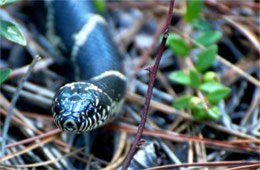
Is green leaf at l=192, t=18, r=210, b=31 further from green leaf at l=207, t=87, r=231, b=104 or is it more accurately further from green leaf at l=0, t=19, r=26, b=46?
green leaf at l=0, t=19, r=26, b=46

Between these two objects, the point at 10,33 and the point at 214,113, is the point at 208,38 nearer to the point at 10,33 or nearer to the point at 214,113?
the point at 214,113

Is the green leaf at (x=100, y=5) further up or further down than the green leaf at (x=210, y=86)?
further up

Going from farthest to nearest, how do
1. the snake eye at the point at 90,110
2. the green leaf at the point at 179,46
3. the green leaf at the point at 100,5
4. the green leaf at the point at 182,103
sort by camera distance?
1. the green leaf at the point at 100,5
2. the green leaf at the point at 179,46
3. the green leaf at the point at 182,103
4. the snake eye at the point at 90,110

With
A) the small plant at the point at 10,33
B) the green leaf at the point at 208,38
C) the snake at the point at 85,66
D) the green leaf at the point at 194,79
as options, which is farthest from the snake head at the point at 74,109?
the green leaf at the point at 208,38

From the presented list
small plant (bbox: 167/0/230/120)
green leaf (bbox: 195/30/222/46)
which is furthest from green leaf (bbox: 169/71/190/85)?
green leaf (bbox: 195/30/222/46)

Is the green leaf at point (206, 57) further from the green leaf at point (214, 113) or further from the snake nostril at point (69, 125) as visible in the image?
the snake nostril at point (69, 125)

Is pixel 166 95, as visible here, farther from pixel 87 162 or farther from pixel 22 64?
pixel 22 64

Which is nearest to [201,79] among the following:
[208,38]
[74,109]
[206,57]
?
[206,57]
